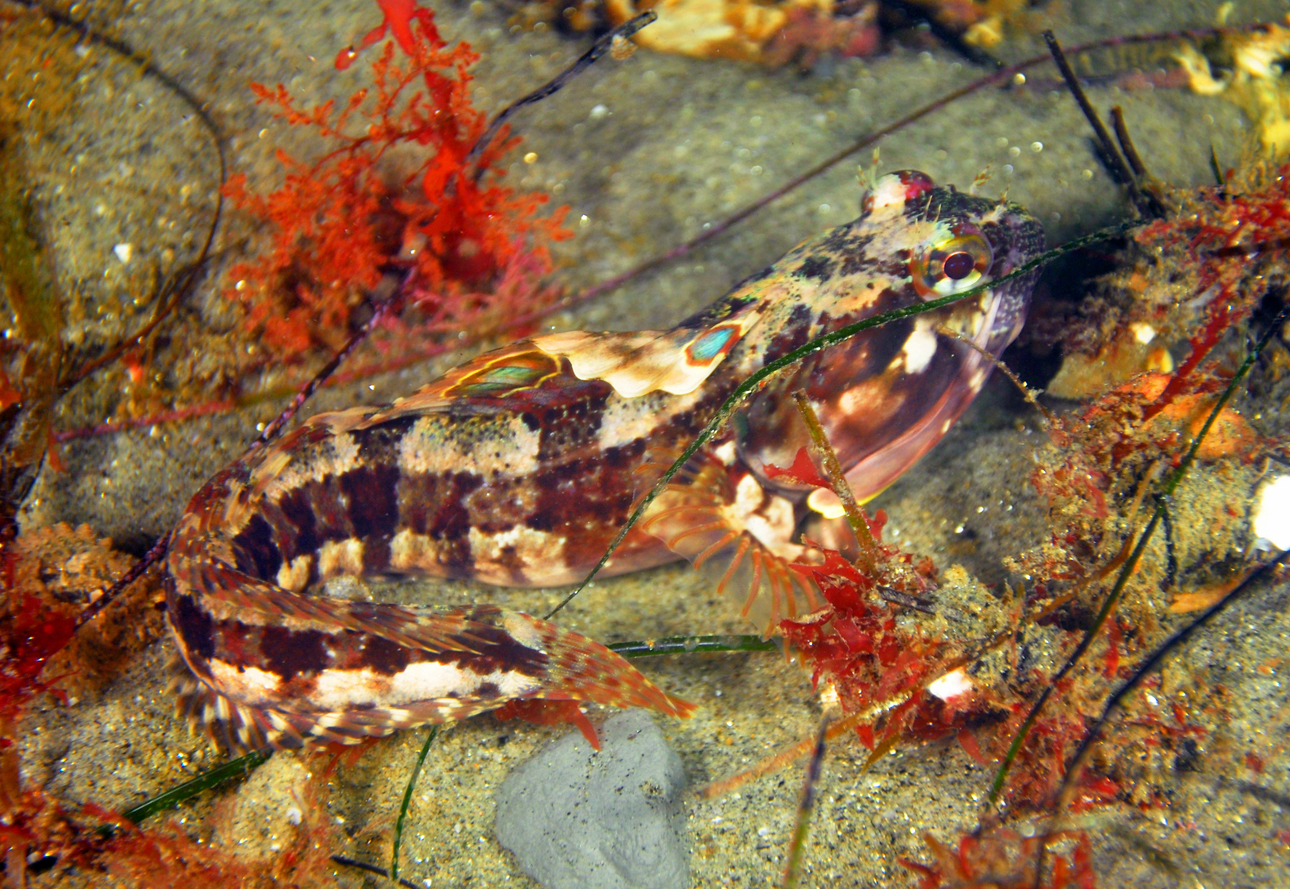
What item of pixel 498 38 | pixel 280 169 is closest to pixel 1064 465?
pixel 498 38

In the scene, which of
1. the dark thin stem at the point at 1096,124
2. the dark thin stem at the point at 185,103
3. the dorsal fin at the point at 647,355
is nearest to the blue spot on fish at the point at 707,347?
the dorsal fin at the point at 647,355

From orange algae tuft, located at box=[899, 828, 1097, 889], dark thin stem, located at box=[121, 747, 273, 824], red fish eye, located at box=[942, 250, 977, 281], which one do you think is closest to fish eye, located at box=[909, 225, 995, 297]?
red fish eye, located at box=[942, 250, 977, 281]

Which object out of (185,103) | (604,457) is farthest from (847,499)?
(185,103)

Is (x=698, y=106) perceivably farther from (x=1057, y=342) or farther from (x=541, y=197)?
(x=1057, y=342)

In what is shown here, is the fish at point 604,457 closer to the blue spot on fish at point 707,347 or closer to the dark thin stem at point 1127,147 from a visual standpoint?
the blue spot on fish at point 707,347

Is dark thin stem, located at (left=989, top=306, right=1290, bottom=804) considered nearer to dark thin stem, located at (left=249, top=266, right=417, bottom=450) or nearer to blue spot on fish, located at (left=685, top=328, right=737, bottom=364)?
blue spot on fish, located at (left=685, top=328, right=737, bottom=364)

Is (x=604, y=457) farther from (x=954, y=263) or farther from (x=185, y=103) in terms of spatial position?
(x=185, y=103)

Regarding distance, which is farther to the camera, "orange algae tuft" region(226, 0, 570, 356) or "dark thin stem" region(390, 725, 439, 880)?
"orange algae tuft" region(226, 0, 570, 356)
